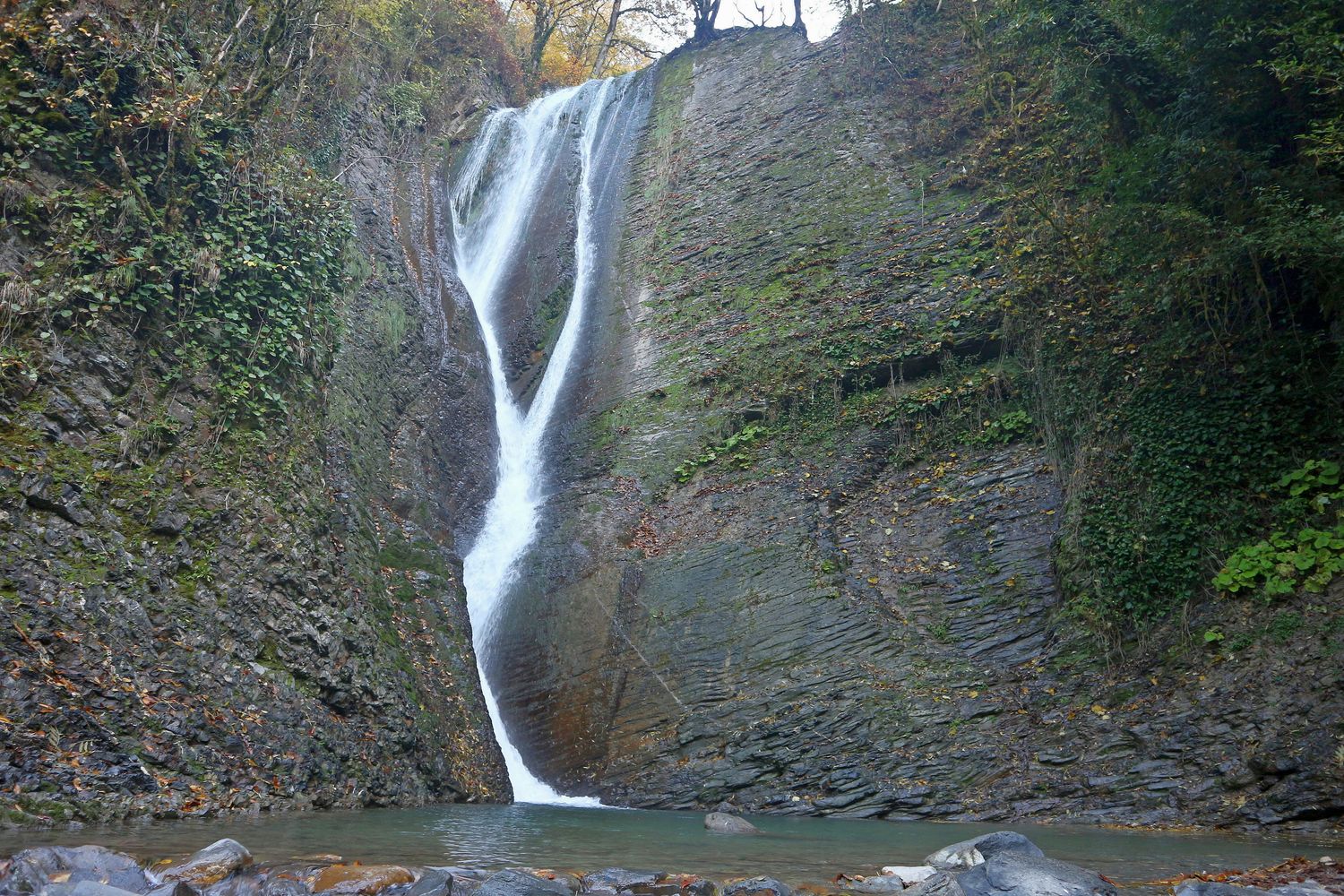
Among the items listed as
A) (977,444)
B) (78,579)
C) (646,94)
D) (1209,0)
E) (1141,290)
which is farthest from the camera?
(646,94)

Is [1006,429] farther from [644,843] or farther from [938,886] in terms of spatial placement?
[938,886]

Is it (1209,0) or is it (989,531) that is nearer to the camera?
(1209,0)

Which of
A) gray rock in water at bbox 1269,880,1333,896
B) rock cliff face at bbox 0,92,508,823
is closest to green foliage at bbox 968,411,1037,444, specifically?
gray rock in water at bbox 1269,880,1333,896

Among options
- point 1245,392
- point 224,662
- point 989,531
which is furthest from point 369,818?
point 1245,392

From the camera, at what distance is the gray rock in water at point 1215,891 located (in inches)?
164

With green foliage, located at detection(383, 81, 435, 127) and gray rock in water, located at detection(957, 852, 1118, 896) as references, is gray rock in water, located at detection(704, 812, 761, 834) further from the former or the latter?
green foliage, located at detection(383, 81, 435, 127)

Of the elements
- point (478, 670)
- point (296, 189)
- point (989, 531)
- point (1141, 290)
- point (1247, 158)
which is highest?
point (296, 189)

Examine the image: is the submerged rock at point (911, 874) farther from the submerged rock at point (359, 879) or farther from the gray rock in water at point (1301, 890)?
the submerged rock at point (359, 879)

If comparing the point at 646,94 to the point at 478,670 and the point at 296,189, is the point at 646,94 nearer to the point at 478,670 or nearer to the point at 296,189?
the point at 296,189

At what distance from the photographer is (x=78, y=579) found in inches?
265

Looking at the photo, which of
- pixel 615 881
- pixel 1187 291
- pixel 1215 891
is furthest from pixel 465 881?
pixel 1187 291

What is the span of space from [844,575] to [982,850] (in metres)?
6.05

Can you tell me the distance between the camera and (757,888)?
450 cm

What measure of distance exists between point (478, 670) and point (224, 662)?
480 centimetres
